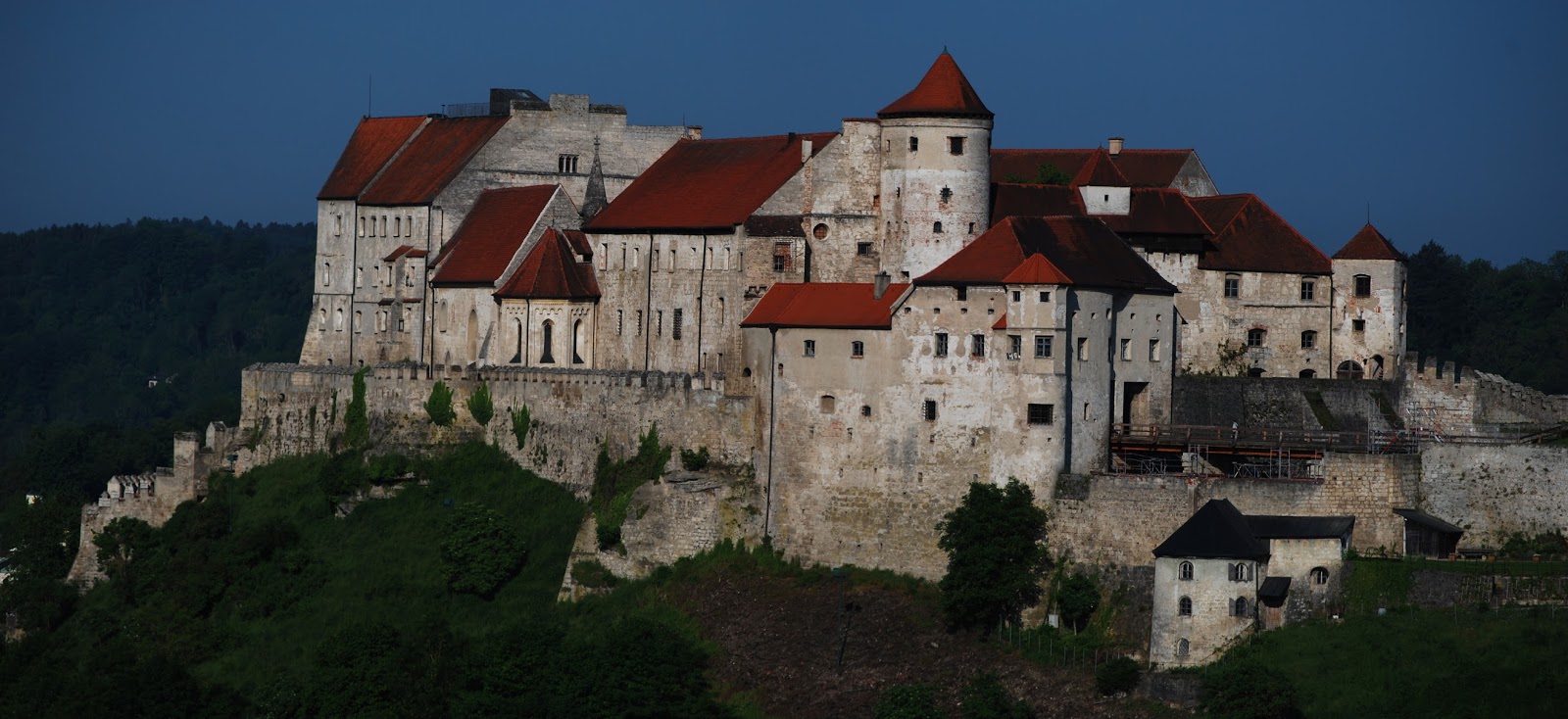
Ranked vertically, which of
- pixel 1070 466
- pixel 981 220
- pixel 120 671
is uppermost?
pixel 981 220

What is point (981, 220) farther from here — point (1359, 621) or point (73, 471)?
point (73, 471)

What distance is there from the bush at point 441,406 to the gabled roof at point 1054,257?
23.8 metres

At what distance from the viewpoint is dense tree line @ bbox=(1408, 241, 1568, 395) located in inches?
5300

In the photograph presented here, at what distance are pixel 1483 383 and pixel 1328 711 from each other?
19.7m

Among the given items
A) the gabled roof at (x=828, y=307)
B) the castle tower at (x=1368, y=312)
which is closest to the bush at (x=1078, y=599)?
the gabled roof at (x=828, y=307)

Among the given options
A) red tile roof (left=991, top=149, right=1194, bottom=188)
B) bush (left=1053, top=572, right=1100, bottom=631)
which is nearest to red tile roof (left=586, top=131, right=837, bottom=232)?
red tile roof (left=991, top=149, right=1194, bottom=188)

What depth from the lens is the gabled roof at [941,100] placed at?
8525 centimetres

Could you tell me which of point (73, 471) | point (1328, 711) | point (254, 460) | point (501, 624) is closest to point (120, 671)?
point (501, 624)

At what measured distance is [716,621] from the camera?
80812 millimetres

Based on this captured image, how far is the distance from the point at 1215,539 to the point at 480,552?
2716cm

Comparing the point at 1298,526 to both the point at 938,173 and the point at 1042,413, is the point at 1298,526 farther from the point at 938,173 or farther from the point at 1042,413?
the point at 938,173

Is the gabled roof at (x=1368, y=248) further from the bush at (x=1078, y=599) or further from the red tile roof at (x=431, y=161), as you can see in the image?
the red tile roof at (x=431, y=161)

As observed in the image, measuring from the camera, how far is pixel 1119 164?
100m

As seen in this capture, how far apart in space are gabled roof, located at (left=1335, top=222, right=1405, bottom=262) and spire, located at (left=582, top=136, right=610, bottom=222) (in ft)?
97.0
